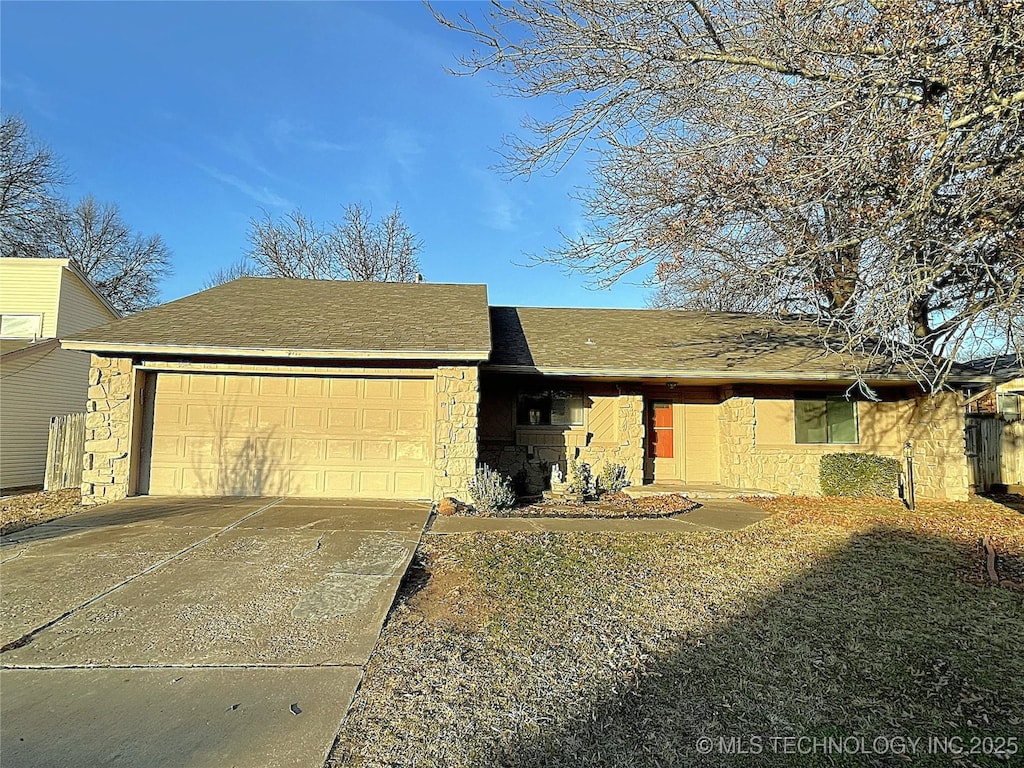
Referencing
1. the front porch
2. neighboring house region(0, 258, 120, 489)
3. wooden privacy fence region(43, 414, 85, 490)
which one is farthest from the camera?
neighboring house region(0, 258, 120, 489)

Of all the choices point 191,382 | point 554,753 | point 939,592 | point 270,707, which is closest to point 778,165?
point 939,592

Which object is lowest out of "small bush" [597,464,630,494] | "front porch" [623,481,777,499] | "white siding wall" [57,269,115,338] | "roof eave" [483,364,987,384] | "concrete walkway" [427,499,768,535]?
"concrete walkway" [427,499,768,535]

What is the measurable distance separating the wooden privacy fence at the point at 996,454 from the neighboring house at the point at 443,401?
3466mm

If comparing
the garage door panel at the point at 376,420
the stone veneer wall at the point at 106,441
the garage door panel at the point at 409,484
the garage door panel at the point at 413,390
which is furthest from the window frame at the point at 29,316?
the garage door panel at the point at 409,484

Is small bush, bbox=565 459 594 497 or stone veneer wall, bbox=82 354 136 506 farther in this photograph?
small bush, bbox=565 459 594 497

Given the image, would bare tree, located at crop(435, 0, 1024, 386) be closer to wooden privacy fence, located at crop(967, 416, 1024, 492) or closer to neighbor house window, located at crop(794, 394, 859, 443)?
neighbor house window, located at crop(794, 394, 859, 443)

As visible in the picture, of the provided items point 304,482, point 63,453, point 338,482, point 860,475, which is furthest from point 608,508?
point 63,453

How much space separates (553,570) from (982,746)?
3379 mm

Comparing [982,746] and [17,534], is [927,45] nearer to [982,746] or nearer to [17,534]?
[982,746]

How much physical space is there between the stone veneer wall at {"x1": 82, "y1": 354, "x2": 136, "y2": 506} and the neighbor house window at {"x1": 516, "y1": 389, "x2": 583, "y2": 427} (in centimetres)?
702

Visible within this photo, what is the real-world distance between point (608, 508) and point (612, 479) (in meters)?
1.64

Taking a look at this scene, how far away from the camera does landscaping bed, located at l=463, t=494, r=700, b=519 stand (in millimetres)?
8562

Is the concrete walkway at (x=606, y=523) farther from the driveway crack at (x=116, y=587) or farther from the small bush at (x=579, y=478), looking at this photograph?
the driveway crack at (x=116, y=587)

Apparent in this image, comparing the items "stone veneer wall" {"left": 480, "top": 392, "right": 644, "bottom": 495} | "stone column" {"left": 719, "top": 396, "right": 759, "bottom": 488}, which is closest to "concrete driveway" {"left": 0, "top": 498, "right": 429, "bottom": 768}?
"stone veneer wall" {"left": 480, "top": 392, "right": 644, "bottom": 495}
